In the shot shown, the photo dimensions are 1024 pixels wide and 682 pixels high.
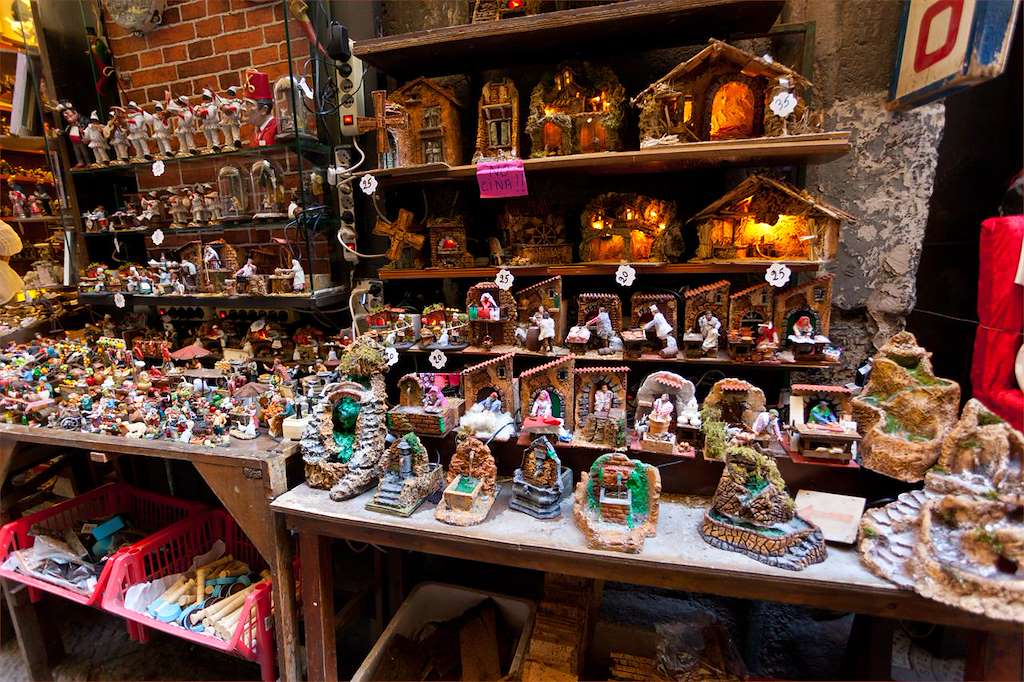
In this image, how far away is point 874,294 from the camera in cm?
213

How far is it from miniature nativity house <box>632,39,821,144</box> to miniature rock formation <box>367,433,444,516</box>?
4.72 ft

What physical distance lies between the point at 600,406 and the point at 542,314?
0.50 metres

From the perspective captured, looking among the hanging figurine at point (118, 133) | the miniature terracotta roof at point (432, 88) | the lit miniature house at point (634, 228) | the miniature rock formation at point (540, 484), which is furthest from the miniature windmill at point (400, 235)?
the hanging figurine at point (118, 133)

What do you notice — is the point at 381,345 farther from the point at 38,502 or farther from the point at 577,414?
the point at 38,502

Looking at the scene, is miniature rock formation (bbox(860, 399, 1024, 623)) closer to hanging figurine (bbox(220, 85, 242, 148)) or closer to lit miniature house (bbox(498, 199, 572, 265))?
lit miniature house (bbox(498, 199, 572, 265))

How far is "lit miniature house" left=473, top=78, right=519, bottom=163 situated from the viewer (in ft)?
6.97

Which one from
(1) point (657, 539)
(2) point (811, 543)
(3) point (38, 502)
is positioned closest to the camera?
(2) point (811, 543)

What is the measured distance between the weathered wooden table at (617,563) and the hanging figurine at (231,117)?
183 cm

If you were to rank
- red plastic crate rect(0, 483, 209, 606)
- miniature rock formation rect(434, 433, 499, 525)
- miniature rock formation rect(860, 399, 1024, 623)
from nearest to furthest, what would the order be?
miniature rock formation rect(860, 399, 1024, 623), miniature rock formation rect(434, 433, 499, 525), red plastic crate rect(0, 483, 209, 606)

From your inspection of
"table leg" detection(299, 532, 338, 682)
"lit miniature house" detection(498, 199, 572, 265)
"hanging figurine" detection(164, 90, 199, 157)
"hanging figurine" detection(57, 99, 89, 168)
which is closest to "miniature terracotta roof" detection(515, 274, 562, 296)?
"lit miniature house" detection(498, 199, 572, 265)

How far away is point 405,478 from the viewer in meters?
1.73

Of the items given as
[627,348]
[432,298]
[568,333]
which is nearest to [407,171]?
[432,298]

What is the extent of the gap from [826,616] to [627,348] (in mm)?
1762

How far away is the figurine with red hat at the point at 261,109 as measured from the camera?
2408 millimetres
